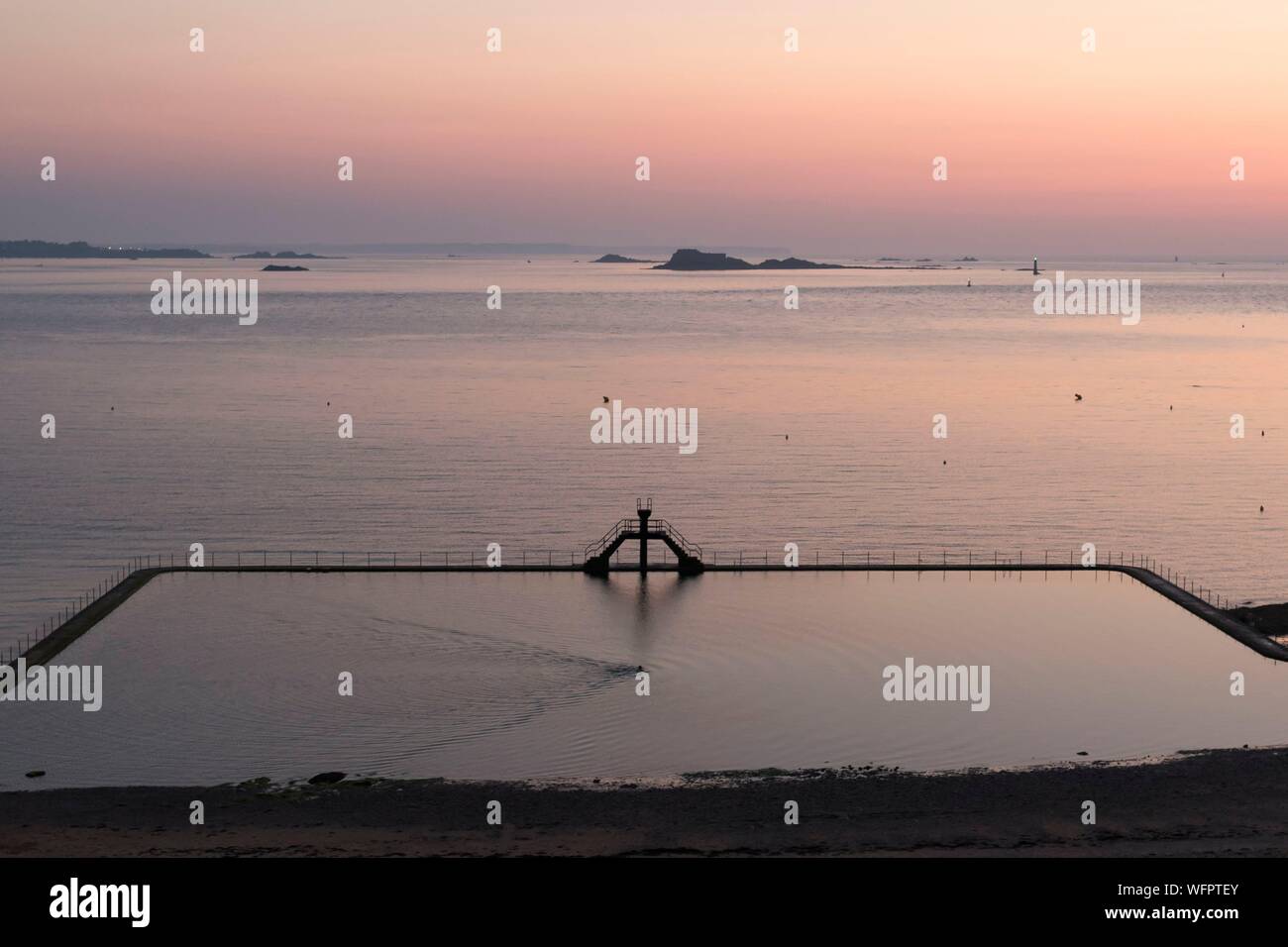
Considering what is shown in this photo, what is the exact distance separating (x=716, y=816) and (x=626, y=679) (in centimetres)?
1328

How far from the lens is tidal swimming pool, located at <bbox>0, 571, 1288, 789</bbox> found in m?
40.6

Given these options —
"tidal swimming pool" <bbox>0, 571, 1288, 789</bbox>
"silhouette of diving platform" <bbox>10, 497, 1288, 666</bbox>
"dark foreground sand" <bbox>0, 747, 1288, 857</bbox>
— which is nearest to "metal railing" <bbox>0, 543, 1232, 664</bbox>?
"silhouette of diving platform" <bbox>10, 497, 1288, 666</bbox>

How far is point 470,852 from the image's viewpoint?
31.5 m

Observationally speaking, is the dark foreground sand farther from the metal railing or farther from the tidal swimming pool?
the metal railing

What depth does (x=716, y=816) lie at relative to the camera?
34594 mm

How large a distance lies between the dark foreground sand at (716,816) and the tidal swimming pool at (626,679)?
7.49 ft

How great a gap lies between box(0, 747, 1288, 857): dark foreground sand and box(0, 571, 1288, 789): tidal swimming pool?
7.49 ft

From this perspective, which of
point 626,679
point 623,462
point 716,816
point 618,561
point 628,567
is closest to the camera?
point 716,816

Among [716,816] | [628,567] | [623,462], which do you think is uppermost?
[623,462]

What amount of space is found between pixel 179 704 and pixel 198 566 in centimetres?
1946

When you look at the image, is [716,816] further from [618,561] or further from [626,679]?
[618,561]

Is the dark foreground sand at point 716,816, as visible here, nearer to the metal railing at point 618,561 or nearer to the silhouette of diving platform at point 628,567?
the silhouette of diving platform at point 628,567

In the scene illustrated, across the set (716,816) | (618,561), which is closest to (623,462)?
(618,561)

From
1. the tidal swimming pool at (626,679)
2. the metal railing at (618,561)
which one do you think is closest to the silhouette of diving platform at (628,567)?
the metal railing at (618,561)
